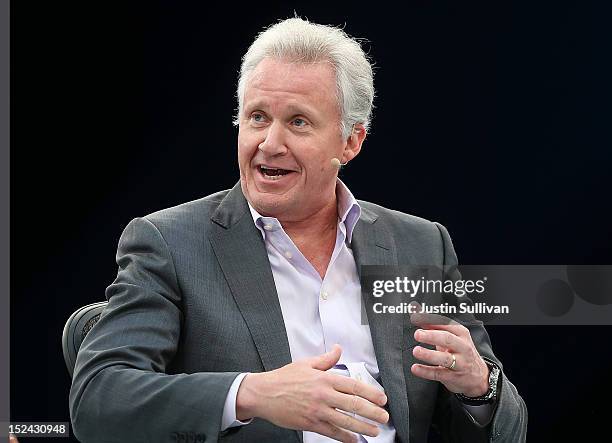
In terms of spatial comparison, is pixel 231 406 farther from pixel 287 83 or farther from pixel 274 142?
pixel 287 83

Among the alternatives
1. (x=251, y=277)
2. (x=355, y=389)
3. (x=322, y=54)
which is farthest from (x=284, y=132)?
(x=355, y=389)

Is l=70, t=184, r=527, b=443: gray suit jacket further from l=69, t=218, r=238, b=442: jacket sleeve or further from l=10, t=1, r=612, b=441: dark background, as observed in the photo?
l=10, t=1, r=612, b=441: dark background

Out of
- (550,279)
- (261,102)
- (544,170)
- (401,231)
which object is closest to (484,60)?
(544,170)

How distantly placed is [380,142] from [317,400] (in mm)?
1886

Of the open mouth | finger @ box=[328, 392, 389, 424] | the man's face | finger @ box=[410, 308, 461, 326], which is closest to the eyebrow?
the man's face

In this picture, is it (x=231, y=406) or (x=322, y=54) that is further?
(x=322, y=54)

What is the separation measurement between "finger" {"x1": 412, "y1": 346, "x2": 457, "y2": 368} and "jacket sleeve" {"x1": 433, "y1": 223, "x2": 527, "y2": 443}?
24cm

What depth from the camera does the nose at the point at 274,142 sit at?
227cm

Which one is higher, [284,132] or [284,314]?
[284,132]

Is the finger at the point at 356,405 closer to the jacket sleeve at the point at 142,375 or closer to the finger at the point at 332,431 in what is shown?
the finger at the point at 332,431

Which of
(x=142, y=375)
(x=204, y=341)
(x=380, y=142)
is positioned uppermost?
(x=380, y=142)

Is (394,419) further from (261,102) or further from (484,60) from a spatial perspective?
(484,60)

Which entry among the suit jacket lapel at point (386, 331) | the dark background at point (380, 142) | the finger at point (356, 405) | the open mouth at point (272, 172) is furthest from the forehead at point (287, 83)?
the dark background at point (380, 142)

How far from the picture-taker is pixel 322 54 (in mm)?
2324
